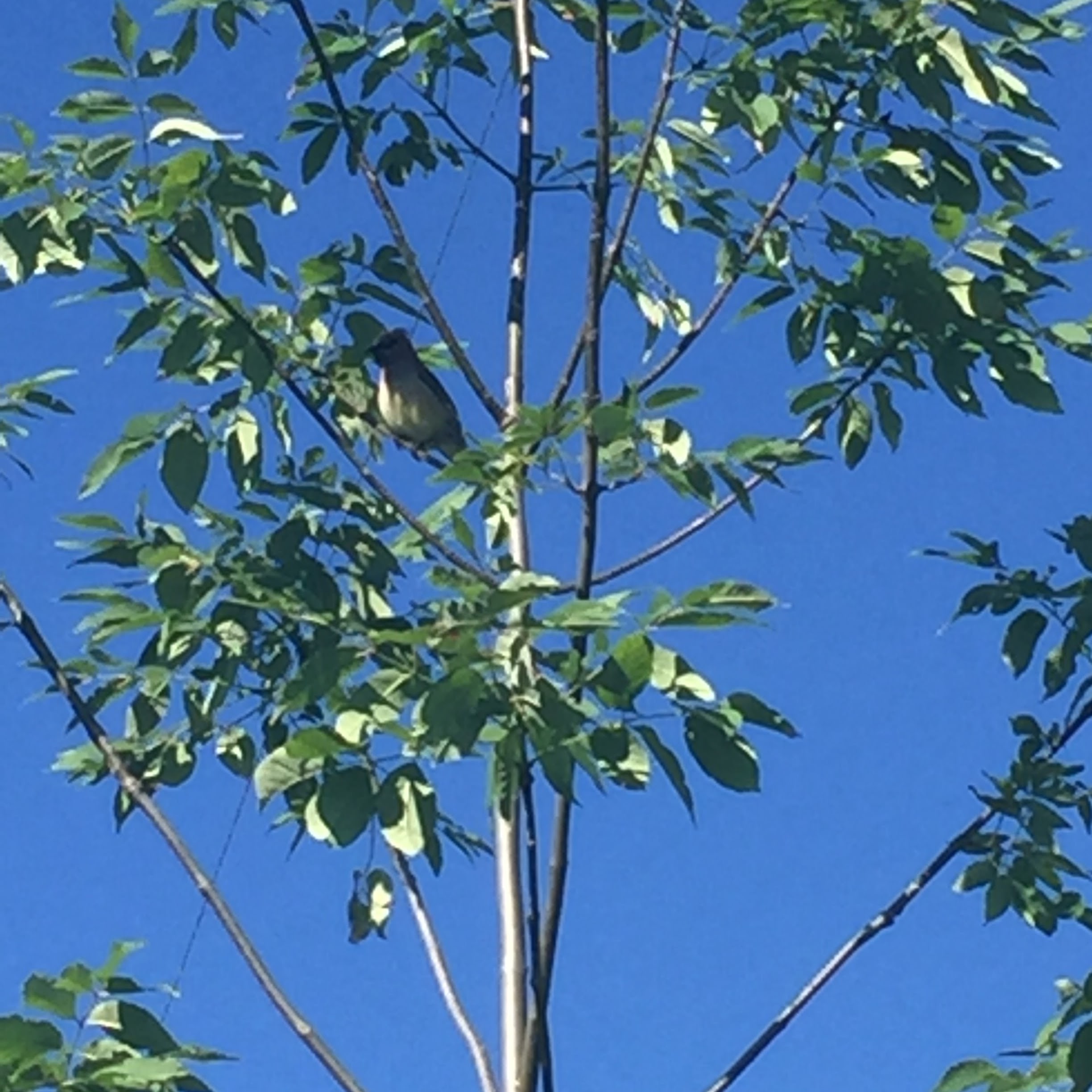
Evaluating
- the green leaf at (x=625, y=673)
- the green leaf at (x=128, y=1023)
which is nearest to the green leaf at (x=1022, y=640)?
the green leaf at (x=625, y=673)

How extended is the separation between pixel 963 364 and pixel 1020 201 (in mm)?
416

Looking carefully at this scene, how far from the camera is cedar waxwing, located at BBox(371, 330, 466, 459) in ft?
14.6

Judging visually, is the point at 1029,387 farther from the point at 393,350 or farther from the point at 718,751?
the point at 393,350

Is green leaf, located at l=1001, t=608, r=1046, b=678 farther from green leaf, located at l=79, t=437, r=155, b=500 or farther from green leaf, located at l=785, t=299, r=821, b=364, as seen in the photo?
green leaf, located at l=79, t=437, r=155, b=500

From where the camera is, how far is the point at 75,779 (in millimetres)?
3980

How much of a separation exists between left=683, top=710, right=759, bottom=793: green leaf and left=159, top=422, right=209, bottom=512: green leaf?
3.12 feet

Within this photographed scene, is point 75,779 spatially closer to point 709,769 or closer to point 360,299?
point 360,299

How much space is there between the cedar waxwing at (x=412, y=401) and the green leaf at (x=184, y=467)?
1.65 ft

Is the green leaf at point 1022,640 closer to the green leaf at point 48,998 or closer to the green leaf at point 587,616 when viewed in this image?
the green leaf at point 587,616

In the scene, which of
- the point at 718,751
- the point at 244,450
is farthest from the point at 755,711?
the point at 244,450

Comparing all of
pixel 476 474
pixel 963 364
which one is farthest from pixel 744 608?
pixel 963 364

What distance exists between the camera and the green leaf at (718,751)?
10.2 feet

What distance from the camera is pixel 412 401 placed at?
478cm

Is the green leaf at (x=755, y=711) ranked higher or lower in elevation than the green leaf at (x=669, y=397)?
lower
